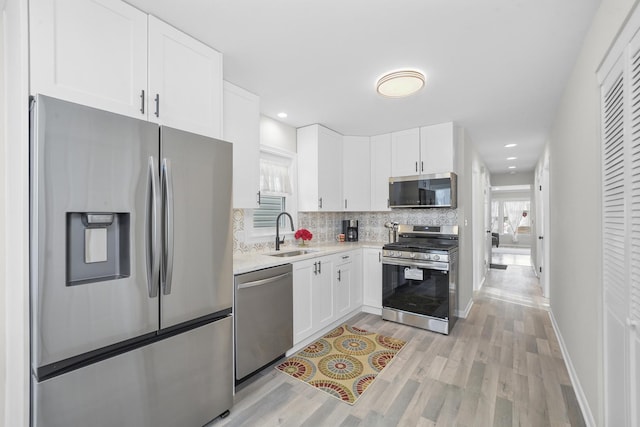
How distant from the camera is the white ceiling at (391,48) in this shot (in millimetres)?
1572

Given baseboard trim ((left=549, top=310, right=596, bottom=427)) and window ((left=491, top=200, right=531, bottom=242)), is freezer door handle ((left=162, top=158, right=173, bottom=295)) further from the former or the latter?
window ((left=491, top=200, right=531, bottom=242))

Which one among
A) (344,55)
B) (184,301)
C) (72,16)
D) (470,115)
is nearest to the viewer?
(72,16)

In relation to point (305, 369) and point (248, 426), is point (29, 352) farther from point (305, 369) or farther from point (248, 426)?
point (305, 369)

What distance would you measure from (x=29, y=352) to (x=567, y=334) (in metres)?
3.63

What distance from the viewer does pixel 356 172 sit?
13.3ft

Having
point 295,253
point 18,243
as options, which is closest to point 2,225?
point 18,243

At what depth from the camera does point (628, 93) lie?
122cm

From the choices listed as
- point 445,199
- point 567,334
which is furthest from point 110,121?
point 567,334

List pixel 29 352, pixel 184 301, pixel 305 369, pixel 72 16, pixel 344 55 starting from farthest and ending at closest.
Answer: pixel 305 369 → pixel 344 55 → pixel 184 301 → pixel 72 16 → pixel 29 352

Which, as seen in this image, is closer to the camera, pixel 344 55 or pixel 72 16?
pixel 72 16

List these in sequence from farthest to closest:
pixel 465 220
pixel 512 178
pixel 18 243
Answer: pixel 512 178 → pixel 465 220 → pixel 18 243

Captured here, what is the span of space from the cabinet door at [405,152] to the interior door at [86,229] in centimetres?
299

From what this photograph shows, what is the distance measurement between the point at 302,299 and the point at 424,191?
6.58 ft

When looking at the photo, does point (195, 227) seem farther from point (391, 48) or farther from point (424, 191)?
point (424, 191)
